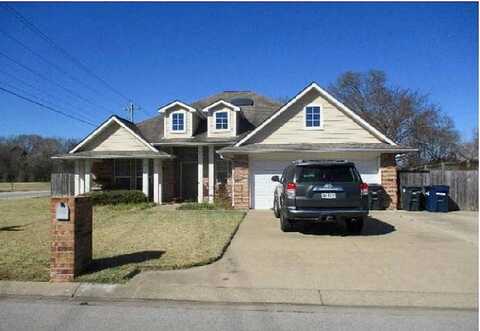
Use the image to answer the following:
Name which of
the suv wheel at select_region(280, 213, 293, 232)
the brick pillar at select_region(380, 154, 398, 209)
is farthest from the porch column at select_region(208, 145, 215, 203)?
the suv wheel at select_region(280, 213, 293, 232)

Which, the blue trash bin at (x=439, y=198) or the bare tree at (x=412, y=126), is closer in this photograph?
the blue trash bin at (x=439, y=198)

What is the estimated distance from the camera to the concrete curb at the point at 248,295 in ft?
19.6

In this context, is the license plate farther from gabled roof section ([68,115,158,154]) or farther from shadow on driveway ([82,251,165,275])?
gabled roof section ([68,115,158,154])

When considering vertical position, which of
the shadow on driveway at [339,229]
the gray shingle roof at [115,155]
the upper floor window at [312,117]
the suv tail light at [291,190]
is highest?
the upper floor window at [312,117]

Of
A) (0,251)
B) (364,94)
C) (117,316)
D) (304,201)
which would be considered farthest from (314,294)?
(364,94)

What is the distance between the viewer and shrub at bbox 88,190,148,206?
21266 mm

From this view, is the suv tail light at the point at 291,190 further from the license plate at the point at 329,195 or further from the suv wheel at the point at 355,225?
the suv wheel at the point at 355,225

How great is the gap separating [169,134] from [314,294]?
725 inches

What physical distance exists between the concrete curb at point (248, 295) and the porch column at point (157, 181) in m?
15.9

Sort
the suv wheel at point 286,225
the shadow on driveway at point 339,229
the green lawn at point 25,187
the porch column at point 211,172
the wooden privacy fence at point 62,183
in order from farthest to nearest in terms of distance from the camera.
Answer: the green lawn at point 25,187 < the wooden privacy fence at point 62,183 < the porch column at point 211,172 < the shadow on driveway at point 339,229 < the suv wheel at point 286,225

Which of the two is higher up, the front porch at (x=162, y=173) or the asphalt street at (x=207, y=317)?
the front porch at (x=162, y=173)

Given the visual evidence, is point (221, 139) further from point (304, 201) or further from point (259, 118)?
point (304, 201)

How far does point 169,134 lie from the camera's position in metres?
23.8

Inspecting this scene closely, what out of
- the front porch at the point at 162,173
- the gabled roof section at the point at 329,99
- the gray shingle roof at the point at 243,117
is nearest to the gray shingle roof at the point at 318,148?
the gabled roof section at the point at 329,99
